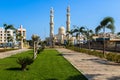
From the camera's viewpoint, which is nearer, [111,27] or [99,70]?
[99,70]

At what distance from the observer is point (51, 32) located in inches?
4845

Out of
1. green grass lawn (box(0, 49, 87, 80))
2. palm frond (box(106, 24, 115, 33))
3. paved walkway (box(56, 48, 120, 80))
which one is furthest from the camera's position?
palm frond (box(106, 24, 115, 33))

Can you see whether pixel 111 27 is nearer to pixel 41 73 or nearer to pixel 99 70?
pixel 99 70

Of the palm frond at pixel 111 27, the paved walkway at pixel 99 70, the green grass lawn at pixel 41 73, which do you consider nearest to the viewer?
the green grass lawn at pixel 41 73

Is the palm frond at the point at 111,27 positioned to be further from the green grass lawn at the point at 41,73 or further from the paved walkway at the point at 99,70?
the green grass lawn at the point at 41,73

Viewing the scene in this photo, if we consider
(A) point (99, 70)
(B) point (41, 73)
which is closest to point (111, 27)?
(A) point (99, 70)

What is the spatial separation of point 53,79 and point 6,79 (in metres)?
2.14

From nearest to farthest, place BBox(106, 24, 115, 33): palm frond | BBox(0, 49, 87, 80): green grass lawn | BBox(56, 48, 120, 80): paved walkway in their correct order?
BBox(0, 49, 87, 80): green grass lawn
BBox(56, 48, 120, 80): paved walkway
BBox(106, 24, 115, 33): palm frond

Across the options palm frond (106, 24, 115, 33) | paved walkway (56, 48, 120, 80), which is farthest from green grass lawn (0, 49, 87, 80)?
palm frond (106, 24, 115, 33)

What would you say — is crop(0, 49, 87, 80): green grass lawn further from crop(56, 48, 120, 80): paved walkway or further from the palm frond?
the palm frond

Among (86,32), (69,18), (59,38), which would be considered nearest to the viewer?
(86,32)

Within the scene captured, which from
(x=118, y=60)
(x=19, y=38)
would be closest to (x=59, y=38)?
(x=19, y=38)

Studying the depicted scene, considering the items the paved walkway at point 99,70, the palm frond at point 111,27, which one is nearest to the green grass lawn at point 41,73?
the paved walkway at point 99,70

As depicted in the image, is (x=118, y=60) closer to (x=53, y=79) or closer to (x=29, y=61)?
(x=29, y=61)
